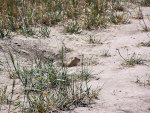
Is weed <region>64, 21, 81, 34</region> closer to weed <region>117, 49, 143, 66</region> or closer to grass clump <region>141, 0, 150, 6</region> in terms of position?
weed <region>117, 49, 143, 66</region>

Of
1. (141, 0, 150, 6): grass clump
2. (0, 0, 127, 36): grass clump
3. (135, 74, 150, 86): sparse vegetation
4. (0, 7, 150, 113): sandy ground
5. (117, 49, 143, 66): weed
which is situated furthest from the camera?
(141, 0, 150, 6): grass clump

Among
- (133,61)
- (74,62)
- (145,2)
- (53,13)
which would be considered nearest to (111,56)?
(133,61)

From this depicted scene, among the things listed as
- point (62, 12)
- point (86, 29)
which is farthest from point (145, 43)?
point (62, 12)

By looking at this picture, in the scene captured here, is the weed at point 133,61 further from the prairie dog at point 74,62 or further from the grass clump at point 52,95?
the grass clump at point 52,95

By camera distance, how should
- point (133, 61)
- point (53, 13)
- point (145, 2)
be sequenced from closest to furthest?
point (133, 61) < point (53, 13) < point (145, 2)

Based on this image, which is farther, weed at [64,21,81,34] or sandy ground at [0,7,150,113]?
weed at [64,21,81,34]

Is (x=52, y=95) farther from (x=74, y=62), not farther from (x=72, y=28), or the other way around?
(x=72, y=28)

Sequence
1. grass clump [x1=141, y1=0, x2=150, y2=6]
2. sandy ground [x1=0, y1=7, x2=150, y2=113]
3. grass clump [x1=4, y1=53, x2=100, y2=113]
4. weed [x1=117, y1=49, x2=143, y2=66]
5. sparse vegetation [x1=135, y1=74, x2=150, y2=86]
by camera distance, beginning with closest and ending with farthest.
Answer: grass clump [x1=4, y1=53, x2=100, y2=113] → sandy ground [x1=0, y1=7, x2=150, y2=113] → sparse vegetation [x1=135, y1=74, x2=150, y2=86] → weed [x1=117, y1=49, x2=143, y2=66] → grass clump [x1=141, y1=0, x2=150, y2=6]

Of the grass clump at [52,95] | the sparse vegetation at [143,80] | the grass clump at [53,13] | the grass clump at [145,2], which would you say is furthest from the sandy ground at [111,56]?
the grass clump at [145,2]

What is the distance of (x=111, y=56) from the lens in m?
3.79

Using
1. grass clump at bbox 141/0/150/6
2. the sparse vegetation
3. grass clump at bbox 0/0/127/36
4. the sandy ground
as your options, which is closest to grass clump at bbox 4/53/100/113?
the sandy ground

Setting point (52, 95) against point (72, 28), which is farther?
point (72, 28)

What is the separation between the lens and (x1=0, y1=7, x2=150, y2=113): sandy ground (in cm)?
240

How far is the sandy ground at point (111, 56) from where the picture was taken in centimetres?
240
